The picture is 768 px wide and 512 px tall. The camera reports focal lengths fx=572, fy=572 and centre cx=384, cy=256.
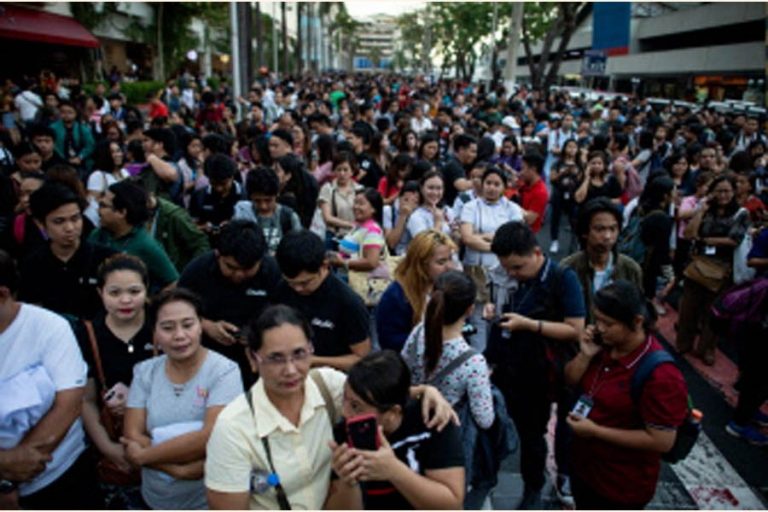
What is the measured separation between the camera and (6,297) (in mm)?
2406

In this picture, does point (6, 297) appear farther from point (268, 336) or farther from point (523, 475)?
point (523, 475)

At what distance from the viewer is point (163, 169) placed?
5.63 metres

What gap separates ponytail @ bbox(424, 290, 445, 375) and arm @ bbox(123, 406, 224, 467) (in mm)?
978

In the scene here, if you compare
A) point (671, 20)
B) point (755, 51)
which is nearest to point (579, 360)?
point (755, 51)

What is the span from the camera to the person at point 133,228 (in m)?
3.62

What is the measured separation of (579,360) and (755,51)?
34.0 m

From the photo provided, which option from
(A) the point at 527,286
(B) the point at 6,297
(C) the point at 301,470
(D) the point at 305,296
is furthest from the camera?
(A) the point at 527,286

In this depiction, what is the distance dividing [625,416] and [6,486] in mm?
2764

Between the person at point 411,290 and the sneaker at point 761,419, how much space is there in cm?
318

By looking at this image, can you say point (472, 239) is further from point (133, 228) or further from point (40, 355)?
point (40, 355)

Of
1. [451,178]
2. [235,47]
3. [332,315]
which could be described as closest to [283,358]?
[332,315]

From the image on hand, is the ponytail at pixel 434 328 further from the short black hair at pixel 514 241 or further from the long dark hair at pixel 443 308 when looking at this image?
the short black hair at pixel 514 241

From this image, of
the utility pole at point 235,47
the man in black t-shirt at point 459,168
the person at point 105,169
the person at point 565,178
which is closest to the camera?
the person at point 105,169

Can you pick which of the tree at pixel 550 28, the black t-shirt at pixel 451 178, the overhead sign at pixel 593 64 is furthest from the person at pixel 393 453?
the tree at pixel 550 28
